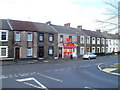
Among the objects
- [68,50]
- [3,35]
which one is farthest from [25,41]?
[68,50]

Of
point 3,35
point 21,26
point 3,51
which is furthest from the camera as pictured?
point 21,26

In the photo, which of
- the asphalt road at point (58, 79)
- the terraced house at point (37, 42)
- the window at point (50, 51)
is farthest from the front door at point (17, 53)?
the asphalt road at point (58, 79)

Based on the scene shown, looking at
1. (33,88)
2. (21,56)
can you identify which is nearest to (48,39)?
(21,56)

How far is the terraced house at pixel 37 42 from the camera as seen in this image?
23.8 meters

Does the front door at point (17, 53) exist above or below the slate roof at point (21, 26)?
below

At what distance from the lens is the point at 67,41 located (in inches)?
1277

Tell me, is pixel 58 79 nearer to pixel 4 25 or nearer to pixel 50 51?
pixel 50 51

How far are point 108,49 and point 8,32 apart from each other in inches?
1471

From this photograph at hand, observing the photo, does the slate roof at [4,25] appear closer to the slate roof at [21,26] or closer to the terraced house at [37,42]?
the terraced house at [37,42]

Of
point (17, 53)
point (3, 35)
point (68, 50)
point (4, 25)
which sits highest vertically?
point (4, 25)

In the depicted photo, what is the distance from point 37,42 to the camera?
88.6 feet

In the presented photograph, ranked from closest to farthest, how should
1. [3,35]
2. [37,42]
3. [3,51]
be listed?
1. [3,51]
2. [3,35]
3. [37,42]

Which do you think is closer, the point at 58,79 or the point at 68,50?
the point at 58,79

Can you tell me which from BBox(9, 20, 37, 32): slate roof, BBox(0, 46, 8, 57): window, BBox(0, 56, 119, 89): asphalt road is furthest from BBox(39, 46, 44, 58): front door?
BBox(0, 56, 119, 89): asphalt road
